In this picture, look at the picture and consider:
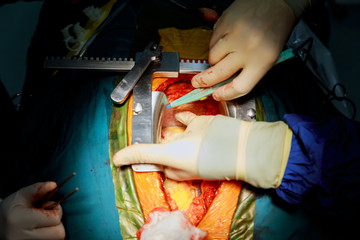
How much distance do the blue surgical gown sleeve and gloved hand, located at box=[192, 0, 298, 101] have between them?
358 mm

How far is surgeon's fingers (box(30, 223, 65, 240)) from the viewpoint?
1.12 m

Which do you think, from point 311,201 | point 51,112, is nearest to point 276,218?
point 311,201

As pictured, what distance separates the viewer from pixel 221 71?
137 cm

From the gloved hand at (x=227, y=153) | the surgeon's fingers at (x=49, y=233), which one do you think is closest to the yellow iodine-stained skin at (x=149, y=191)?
the gloved hand at (x=227, y=153)

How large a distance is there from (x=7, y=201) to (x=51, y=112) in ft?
2.02

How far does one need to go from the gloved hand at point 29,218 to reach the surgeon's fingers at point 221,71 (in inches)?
35.2

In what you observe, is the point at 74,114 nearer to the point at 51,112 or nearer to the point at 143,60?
the point at 51,112

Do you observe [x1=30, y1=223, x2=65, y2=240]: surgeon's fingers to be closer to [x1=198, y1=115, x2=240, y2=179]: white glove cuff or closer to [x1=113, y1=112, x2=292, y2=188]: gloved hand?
[x1=113, y1=112, x2=292, y2=188]: gloved hand

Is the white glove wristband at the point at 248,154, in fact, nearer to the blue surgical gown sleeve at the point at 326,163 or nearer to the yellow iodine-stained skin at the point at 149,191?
the blue surgical gown sleeve at the point at 326,163

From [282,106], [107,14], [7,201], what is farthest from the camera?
[107,14]

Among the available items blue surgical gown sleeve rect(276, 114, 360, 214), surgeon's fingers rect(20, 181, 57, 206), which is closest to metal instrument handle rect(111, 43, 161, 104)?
surgeon's fingers rect(20, 181, 57, 206)

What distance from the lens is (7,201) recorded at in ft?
3.76

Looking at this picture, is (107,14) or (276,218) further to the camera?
(107,14)

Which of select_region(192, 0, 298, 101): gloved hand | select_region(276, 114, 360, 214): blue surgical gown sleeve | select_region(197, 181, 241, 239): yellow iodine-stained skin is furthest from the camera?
select_region(192, 0, 298, 101): gloved hand
